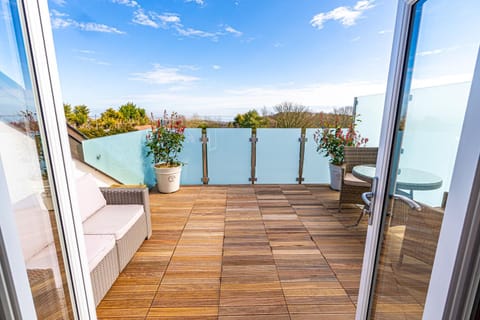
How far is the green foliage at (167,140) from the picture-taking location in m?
4.12

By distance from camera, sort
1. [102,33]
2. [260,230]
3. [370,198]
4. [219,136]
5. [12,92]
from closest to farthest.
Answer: [12,92] < [370,198] < [260,230] < [102,33] < [219,136]

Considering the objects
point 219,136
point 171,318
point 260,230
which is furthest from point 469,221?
point 219,136

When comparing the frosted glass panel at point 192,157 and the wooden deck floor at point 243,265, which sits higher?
the frosted glass panel at point 192,157

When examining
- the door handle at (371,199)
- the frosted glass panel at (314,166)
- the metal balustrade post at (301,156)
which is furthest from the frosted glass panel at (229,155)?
the door handle at (371,199)

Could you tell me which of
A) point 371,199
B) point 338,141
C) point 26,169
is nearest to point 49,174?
point 26,169

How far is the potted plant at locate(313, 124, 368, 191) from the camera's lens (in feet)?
13.8

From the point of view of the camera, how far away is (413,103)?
89 centimetres

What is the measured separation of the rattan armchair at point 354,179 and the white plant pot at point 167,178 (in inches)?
121

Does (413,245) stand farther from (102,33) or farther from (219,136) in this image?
(102,33)

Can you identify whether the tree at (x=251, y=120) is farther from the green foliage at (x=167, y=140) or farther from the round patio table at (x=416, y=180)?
the round patio table at (x=416, y=180)

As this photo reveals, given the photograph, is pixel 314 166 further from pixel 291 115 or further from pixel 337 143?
pixel 291 115

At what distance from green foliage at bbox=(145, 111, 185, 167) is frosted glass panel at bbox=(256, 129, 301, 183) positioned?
1.75 m

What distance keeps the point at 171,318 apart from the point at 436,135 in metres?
1.98

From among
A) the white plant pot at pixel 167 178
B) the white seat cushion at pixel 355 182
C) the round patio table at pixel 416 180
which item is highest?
the round patio table at pixel 416 180
